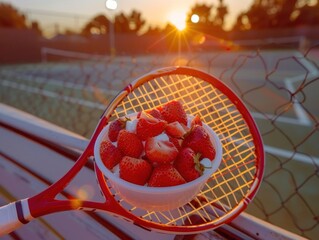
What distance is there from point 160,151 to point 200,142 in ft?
0.42

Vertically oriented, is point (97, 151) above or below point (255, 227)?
above

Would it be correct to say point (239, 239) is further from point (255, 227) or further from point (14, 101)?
point (14, 101)

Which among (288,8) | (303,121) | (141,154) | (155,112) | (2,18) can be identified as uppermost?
(288,8)

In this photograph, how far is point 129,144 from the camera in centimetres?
102

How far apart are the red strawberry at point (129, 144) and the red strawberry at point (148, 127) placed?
0.07ft

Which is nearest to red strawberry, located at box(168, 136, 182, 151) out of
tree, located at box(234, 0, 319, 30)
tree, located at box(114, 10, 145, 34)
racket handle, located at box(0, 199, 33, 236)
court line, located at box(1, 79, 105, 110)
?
racket handle, located at box(0, 199, 33, 236)

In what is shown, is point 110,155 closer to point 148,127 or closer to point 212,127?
point 148,127

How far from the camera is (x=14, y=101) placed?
6930mm

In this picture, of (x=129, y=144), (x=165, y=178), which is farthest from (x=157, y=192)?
(x=129, y=144)

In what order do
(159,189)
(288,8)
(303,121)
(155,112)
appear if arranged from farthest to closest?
(288,8) < (303,121) < (155,112) < (159,189)

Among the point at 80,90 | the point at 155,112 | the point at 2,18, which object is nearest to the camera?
the point at 155,112

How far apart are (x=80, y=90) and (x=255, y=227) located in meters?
7.32

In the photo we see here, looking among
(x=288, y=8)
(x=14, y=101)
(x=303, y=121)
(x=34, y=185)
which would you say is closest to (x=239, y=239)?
(x=34, y=185)

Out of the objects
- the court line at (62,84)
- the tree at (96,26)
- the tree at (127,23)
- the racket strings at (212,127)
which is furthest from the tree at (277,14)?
the racket strings at (212,127)
